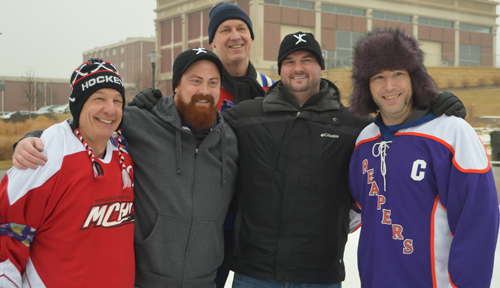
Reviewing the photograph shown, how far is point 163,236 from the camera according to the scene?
299 centimetres

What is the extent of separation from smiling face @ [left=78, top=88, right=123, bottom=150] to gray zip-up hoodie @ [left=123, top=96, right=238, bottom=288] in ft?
1.17

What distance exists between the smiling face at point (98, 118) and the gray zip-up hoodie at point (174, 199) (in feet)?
1.17

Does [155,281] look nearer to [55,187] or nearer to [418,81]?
[55,187]

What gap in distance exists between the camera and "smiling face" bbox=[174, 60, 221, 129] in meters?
3.25

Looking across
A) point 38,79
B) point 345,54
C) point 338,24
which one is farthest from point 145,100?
point 38,79

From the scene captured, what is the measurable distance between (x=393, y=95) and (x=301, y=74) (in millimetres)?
848

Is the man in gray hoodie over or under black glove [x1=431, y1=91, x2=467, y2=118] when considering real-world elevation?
under

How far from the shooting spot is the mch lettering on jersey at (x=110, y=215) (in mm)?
2625

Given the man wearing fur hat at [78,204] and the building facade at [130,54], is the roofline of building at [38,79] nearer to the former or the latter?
the building facade at [130,54]

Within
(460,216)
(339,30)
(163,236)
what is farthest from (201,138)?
(339,30)

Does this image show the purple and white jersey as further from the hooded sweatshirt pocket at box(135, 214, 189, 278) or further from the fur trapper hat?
the hooded sweatshirt pocket at box(135, 214, 189, 278)

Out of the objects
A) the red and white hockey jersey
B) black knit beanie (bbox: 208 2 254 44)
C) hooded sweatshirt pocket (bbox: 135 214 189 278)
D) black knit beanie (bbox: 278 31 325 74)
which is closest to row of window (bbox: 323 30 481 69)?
black knit beanie (bbox: 208 2 254 44)

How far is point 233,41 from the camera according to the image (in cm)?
472

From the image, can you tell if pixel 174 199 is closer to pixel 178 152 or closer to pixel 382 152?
pixel 178 152
